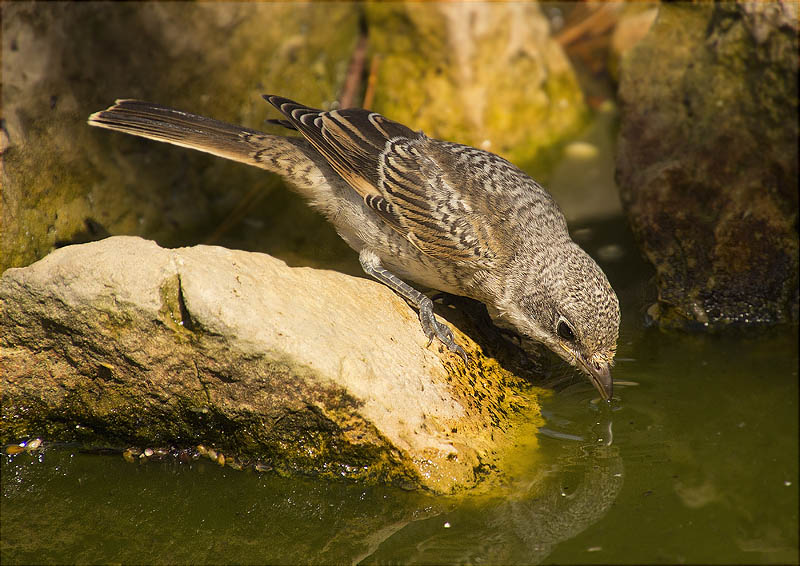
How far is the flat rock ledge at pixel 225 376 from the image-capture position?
421 centimetres

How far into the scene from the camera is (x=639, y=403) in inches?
189

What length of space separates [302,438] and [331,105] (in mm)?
4508

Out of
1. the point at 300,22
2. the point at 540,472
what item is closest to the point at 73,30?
the point at 300,22

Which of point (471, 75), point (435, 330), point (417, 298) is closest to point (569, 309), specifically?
point (435, 330)

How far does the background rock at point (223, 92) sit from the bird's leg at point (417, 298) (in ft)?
1.48

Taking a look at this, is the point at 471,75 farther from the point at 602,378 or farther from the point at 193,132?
the point at 602,378

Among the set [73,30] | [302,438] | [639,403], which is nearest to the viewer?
[302,438]

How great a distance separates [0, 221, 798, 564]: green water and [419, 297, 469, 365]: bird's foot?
2.23 ft

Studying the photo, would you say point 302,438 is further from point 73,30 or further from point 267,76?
point 267,76

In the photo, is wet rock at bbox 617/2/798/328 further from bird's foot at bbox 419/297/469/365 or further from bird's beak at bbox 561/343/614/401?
bird's foot at bbox 419/297/469/365

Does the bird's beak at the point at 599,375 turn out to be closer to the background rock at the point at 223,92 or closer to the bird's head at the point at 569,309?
the bird's head at the point at 569,309

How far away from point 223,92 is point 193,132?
1.85 metres

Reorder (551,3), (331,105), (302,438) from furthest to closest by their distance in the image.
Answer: (551,3)
(331,105)
(302,438)

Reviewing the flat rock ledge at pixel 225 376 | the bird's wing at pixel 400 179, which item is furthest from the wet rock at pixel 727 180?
the flat rock ledge at pixel 225 376
